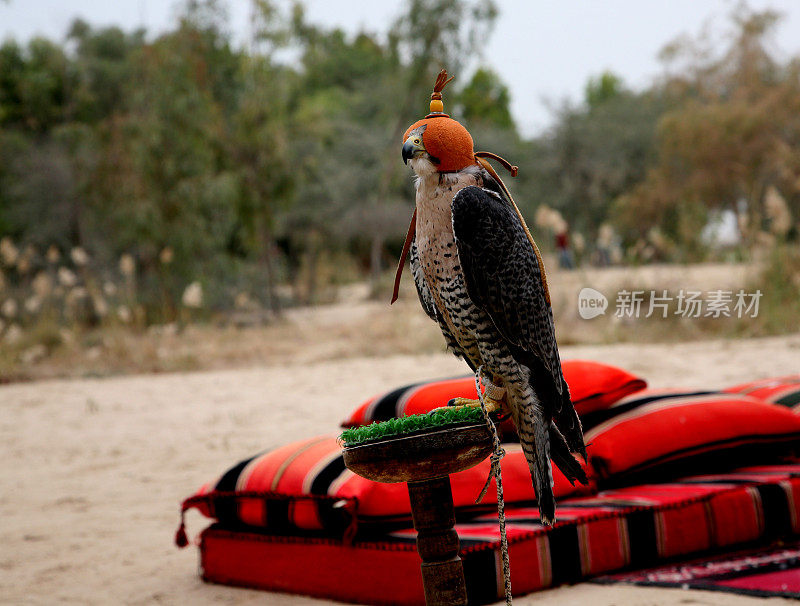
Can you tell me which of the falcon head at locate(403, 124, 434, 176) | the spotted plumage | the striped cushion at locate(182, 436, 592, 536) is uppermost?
the falcon head at locate(403, 124, 434, 176)

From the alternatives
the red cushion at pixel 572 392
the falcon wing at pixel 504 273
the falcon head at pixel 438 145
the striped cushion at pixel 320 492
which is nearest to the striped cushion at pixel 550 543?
the striped cushion at pixel 320 492

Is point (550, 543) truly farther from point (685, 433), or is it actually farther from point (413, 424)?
point (413, 424)

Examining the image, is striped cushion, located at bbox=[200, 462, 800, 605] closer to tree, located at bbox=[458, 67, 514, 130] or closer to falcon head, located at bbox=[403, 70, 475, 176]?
falcon head, located at bbox=[403, 70, 475, 176]

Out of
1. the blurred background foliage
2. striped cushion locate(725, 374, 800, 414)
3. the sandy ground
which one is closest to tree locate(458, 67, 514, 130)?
the blurred background foliage

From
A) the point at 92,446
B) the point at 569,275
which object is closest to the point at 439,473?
the point at 92,446

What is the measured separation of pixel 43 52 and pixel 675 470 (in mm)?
16102

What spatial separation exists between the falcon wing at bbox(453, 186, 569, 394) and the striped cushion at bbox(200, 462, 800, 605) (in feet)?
3.50

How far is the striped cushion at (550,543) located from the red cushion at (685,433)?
80 mm

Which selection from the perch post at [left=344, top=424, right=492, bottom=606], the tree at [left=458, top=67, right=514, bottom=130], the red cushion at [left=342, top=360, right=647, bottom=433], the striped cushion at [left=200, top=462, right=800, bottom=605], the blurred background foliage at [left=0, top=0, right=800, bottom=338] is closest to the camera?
the perch post at [left=344, top=424, right=492, bottom=606]

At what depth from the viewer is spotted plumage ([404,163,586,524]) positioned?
3.48 feet

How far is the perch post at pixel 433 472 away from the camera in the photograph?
1126 mm

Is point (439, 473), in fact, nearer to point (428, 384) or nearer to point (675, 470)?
point (428, 384)

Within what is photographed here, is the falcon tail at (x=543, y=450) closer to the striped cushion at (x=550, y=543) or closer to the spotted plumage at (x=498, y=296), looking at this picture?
the spotted plumage at (x=498, y=296)

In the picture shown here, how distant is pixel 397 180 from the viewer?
18.6 meters
